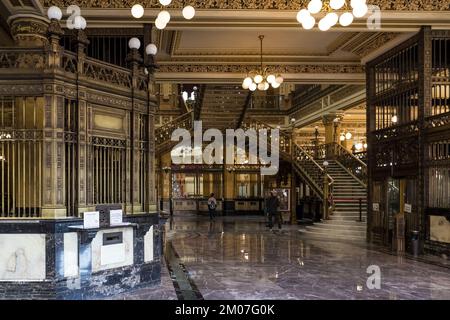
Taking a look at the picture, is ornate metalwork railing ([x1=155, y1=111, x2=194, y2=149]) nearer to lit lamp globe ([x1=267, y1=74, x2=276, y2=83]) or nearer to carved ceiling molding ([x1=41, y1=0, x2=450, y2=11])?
lit lamp globe ([x1=267, y1=74, x2=276, y2=83])

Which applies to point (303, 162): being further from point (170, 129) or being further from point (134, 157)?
point (134, 157)

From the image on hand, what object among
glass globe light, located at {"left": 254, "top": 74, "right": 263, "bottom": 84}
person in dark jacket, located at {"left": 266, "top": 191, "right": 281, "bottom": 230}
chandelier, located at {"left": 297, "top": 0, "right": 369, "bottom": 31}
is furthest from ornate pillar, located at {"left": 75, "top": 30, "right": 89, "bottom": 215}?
person in dark jacket, located at {"left": 266, "top": 191, "right": 281, "bottom": 230}

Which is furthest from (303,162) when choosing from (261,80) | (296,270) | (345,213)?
(296,270)

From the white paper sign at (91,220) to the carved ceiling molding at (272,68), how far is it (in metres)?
8.18

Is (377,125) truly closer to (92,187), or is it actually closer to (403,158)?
(403,158)

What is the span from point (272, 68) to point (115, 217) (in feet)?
28.6

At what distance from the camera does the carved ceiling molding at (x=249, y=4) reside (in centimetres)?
887

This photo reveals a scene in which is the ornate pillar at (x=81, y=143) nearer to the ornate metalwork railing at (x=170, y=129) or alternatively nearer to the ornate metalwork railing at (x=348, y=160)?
the ornate metalwork railing at (x=348, y=160)

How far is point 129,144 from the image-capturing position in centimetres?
716

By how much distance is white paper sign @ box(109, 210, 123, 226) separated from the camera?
262 inches

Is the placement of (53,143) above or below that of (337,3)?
below

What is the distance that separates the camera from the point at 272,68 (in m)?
14.1
